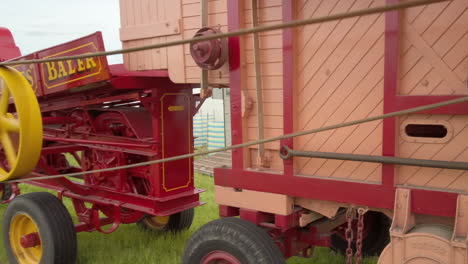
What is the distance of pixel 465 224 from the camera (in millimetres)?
2350

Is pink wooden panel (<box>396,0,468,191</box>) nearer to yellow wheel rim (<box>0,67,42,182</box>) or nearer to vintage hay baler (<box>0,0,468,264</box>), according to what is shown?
vintage hay baler (<box>0,0,468,264</box>)

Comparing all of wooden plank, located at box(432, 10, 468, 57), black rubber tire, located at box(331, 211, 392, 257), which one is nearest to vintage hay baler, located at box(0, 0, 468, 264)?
wooden plank, located at box(432, 10, 468, 57)

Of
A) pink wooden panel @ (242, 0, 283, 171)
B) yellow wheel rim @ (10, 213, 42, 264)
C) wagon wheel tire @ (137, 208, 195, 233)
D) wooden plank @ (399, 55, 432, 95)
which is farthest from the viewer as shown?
wagon wheel tire @ (137, 208, 195, 233)

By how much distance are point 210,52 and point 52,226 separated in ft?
8.10

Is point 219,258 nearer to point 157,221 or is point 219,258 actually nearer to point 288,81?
point 288,81

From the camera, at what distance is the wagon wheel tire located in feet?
18.1

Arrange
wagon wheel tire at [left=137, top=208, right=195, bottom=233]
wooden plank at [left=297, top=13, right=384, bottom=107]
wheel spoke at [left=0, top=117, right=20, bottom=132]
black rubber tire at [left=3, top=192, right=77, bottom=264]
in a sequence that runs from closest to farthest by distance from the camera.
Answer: wooden plank at [left=297, top=13, right=384, bottom=107], wheel spoke at [left=0, top=117, right=20, bottom=132], black rubber tire at [left=3, top=192, right=77, bottom=264], wagon wheel tire at [left=137, top=208, right=195, bottom=233]

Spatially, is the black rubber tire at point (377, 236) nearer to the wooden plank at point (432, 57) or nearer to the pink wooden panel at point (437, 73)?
the pink wooden panel at point (437, 73)

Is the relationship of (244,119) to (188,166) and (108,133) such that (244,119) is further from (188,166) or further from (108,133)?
(108,133)

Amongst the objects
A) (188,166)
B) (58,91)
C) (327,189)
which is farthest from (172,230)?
(327,189)

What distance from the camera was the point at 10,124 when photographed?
3.53 m

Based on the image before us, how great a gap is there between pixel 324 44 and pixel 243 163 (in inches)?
38.8

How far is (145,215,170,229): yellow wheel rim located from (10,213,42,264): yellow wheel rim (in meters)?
1.46

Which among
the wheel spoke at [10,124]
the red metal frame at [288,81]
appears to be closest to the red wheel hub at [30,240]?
the wheel spoke at [10,124]
